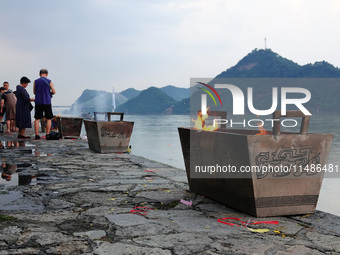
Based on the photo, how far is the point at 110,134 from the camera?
834 centimetres

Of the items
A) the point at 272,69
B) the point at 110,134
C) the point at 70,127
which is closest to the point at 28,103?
the point at 70,127

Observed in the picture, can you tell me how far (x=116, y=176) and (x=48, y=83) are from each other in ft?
20.1

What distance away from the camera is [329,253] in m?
2.49

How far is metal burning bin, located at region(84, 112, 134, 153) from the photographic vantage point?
8203mm

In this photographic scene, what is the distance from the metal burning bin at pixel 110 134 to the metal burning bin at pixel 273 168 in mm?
4920

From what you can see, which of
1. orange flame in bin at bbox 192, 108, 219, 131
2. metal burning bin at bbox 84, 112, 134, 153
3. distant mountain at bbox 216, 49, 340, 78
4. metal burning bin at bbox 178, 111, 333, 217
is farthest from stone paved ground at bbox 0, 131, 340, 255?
distant mountain at bbox 216, 49, 340, 78

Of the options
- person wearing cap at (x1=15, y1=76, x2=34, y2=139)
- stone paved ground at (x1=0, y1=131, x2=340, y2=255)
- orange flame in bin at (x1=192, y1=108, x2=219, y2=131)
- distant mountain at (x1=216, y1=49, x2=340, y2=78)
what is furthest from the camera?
distant mountain at (x1=216, y1=49, x2=340, y2=78)

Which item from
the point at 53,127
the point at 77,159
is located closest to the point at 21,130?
the point at 53,127

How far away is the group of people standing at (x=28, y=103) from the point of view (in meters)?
10.7

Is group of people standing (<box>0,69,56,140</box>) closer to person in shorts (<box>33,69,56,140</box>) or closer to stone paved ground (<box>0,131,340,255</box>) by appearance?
person in shorts (<box>33,69,56,140</box>)

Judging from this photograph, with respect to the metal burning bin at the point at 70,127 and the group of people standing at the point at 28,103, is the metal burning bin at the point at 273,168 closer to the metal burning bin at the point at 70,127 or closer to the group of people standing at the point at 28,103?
the group of people standing at the point at 28,103

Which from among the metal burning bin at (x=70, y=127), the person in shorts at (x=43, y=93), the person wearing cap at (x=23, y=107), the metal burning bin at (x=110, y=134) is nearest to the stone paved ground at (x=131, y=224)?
the metal burning bin at (x=110, y=134)

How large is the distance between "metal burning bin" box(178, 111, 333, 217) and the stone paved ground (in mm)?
127

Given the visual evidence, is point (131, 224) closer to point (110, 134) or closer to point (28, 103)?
point (110, 134)
